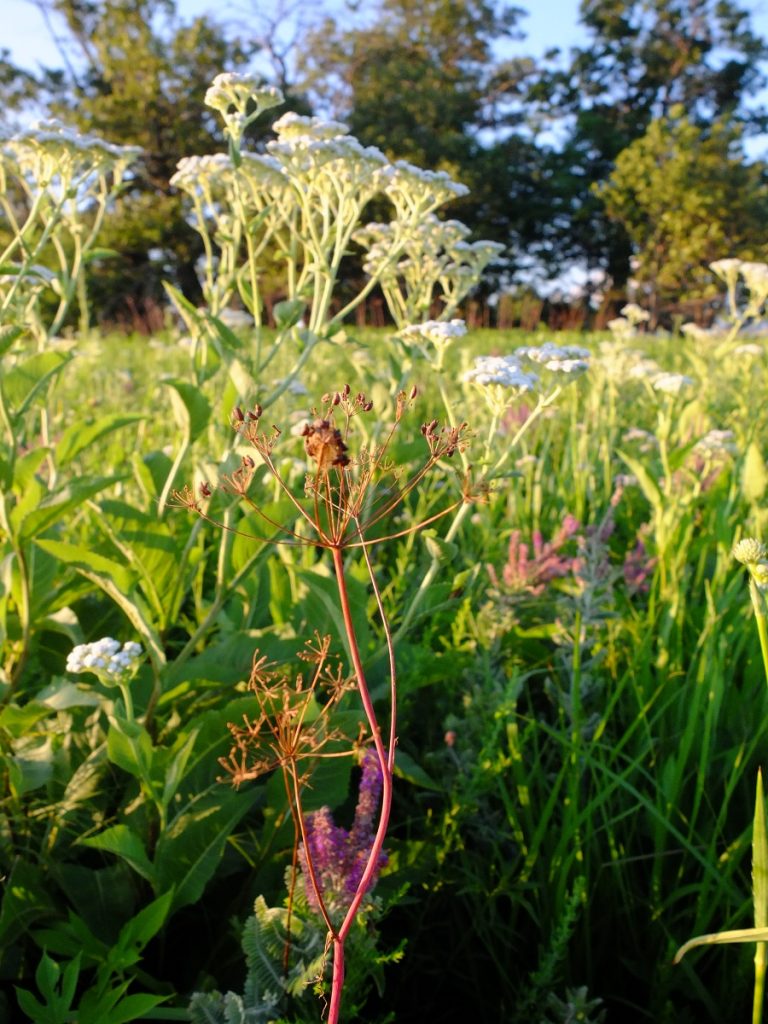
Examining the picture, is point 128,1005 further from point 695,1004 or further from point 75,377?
point 75,377

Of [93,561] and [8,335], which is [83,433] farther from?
[93,561]

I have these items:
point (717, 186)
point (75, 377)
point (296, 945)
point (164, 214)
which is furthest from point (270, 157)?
point (717, 186)

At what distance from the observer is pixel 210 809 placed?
123cm

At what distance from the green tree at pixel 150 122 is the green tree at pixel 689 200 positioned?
1438 centimetres

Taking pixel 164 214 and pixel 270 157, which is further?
pixel 164 214

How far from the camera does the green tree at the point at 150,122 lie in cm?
2489

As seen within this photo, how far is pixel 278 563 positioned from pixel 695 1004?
3.50ft

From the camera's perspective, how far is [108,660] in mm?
1086

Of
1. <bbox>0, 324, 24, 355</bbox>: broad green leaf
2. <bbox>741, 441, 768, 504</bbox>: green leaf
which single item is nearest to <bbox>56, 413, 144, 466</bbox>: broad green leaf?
<bbox>0, 324, 24, 355</bbox>: broad green leaf

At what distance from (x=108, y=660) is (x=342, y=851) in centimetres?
43

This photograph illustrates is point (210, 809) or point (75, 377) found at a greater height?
point (75, 377)

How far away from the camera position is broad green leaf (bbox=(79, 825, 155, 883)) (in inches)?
42.8

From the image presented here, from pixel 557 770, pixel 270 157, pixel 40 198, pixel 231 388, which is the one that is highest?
pixel 270 157

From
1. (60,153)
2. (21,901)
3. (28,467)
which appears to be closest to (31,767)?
(21,901)
